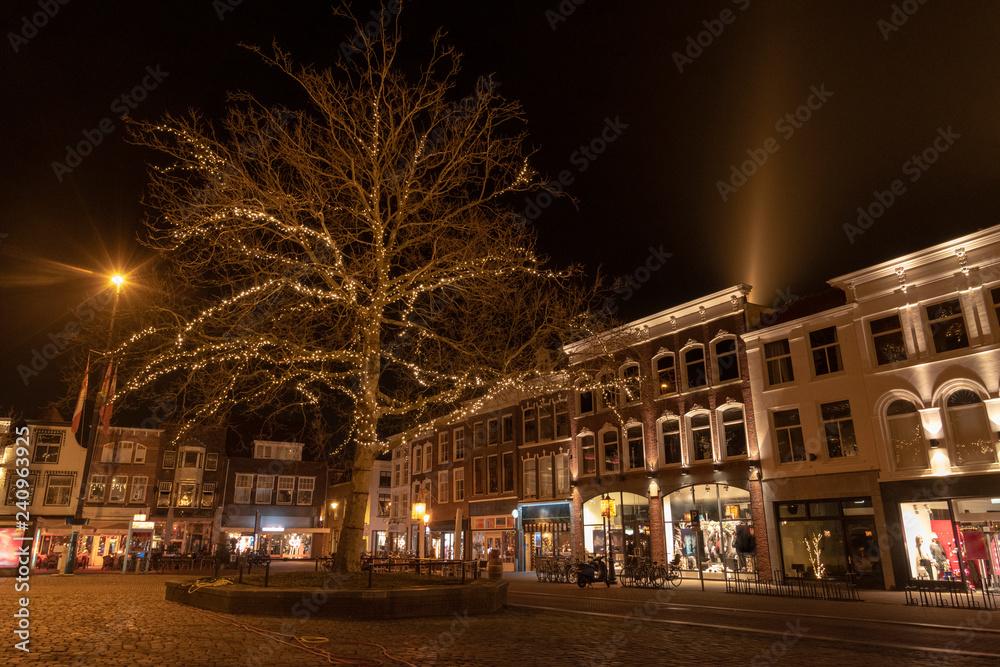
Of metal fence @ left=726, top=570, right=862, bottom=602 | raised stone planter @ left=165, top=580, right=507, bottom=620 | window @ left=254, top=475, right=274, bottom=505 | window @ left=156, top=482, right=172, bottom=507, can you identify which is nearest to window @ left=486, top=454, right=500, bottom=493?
metal fence @ left=726, top=570, right=862, bottom=602

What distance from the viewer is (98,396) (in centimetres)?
1528

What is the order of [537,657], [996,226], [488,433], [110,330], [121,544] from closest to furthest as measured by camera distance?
1. [537,657]
2. [110,330]
3. [996,226]
4. [488,433]
5. [121,544]

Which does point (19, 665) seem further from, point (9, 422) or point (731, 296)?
point (9, 422)

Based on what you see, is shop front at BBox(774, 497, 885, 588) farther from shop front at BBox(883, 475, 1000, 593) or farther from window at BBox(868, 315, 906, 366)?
window at BBox(868, 315, 906, 366)

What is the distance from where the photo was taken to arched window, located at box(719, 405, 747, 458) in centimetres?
2637

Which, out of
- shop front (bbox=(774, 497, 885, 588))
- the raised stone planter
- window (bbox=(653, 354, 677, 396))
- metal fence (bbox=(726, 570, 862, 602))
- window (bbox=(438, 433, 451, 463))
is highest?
window (bbox=(653, 354, 677, 396))

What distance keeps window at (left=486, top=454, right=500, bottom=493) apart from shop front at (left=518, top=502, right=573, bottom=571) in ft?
9.57

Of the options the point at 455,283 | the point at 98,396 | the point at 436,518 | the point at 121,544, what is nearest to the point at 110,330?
the point at 98,396

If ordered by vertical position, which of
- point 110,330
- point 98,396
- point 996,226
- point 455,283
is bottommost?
point 98,396

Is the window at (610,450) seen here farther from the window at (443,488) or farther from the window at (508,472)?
the window at (443,488)

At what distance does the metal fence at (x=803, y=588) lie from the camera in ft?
62.8

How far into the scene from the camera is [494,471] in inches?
1543

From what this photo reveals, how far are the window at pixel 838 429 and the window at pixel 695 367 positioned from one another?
5647 millimetres

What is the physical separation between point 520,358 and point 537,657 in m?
8.57
